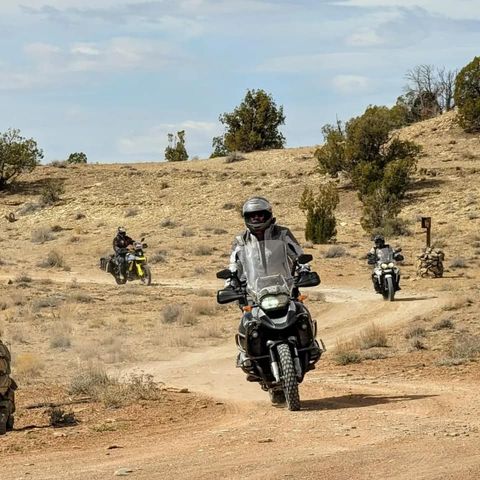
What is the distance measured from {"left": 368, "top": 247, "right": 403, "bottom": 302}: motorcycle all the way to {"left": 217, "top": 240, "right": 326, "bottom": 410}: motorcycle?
15.4 m

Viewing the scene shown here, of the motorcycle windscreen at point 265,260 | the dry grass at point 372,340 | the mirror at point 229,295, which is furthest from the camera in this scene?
the dry grass at point 372,340

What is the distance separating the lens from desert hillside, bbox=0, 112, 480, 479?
8812 millimetres

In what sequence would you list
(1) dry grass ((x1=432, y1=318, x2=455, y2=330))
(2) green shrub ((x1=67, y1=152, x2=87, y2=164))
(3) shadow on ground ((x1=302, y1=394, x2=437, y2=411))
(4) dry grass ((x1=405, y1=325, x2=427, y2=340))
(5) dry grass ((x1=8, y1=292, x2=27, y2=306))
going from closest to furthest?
(3) shadow on ground ((x1=302, y1=394, x2=437, y2=411)), (4) dry grass ((x1=405, y1=325, x2=427, y2=340)), (1) dry grass ((x1=432, y1=318, x2=455, y2=330)), (5) dry grass ((x1=8, y1=292, x2=27, y2=306)), (2) green shrub ((x1=67, y1=152, x2=87, y2=164))

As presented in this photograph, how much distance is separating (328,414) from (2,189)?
63.0m

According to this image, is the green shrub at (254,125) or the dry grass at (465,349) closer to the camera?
the dry grass at (465,349)

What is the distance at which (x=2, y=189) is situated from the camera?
71812 millimetres

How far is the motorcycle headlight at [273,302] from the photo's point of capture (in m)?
11.7

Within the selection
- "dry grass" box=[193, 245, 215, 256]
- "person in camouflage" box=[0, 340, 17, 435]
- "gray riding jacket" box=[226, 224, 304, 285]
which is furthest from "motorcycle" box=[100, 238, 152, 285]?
"person in camouflage" box=[0, 340, 17, 435]

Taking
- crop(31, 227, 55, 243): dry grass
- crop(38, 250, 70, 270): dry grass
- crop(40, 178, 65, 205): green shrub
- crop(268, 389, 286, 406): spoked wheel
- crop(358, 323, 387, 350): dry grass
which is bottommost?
crop(358, 323, 387, 350): dry grass

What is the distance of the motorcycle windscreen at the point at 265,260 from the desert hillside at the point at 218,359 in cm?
148

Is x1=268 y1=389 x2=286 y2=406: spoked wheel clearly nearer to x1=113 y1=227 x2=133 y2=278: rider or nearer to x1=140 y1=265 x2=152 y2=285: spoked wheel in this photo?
x1=140 y1=265 x2=152 y2=285: spoked wheel

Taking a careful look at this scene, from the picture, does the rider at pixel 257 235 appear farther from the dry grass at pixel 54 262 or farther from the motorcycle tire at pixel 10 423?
the dry grass at pixel 54 262

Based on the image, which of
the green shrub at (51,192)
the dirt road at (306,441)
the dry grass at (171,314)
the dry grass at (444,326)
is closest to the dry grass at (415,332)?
the dry grass at (444,326)

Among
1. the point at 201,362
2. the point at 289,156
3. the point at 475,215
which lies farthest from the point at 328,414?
the point at 289,156
